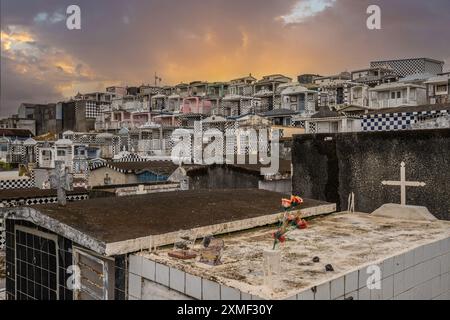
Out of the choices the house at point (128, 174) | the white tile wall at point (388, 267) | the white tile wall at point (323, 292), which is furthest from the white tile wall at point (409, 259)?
the house at point (128, 174)

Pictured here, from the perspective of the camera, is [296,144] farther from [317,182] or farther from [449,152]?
[449,152]

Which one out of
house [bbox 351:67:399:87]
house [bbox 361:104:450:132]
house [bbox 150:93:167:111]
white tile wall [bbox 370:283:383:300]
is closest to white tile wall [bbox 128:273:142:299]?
white tile wall [bbox 370:283:383:300]

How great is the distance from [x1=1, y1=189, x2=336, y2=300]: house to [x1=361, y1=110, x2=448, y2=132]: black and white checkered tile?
218 inches

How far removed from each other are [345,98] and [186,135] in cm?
2019

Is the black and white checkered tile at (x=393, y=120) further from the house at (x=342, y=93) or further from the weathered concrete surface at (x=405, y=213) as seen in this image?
the house at (x=342, y=93)

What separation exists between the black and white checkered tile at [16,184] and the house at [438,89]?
37249 mm

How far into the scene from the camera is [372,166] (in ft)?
36.4

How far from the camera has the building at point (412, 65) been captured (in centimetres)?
6044

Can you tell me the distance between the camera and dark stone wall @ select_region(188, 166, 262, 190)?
1948 cm

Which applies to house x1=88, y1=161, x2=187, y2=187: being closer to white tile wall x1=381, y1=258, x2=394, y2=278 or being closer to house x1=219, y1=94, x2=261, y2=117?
white tile wall x1=381, y1=258, x2=394, y2=278

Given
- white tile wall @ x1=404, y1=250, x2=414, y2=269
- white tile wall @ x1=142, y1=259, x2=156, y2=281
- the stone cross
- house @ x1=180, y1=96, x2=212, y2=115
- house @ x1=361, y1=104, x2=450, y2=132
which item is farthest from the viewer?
house @ x1=180, y1=96, x2=212, y2=115

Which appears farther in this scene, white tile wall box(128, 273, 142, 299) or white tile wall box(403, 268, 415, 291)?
white tile wall box(403, 268, 415, 291)
